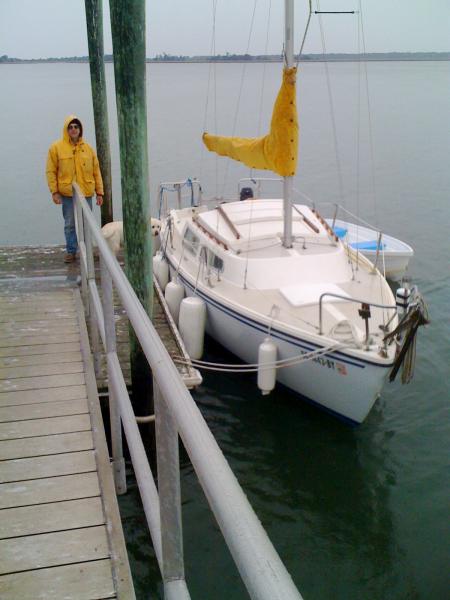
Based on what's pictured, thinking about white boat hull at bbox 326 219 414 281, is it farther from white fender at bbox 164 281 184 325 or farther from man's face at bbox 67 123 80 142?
man's face at bbox 67 123 80 142

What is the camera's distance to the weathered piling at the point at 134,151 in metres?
4.69

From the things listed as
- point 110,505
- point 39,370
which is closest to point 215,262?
point 39,370

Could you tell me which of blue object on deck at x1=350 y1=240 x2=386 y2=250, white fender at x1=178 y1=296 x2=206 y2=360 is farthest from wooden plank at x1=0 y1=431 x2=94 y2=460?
blue object on deck at x1=350 y1=240 x2=386 y2=250

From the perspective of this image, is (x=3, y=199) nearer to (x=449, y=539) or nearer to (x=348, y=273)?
(x=348, y=273)

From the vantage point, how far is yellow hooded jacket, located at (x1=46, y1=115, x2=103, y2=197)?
314 inches

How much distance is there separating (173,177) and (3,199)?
6.45 meters

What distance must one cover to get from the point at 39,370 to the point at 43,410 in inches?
25.4

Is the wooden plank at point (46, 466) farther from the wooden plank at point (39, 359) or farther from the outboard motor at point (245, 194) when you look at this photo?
the outboard motor at point (245, 194)

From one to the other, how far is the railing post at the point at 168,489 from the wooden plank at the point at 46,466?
148cm

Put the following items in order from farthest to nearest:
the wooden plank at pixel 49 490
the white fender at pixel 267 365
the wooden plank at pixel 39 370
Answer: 1. the white fender at pixel 267 365
2. the wooden plank at pixel 39 370
3. the wooden plank at pixel 49 490

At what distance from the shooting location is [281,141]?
326 inches

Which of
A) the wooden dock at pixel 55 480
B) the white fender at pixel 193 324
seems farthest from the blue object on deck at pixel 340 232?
the wooden dock at pixel 55 480

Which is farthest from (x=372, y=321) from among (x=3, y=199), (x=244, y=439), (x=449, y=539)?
(x=3, y=199)

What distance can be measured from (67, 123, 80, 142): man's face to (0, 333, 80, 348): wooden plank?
149 inches
